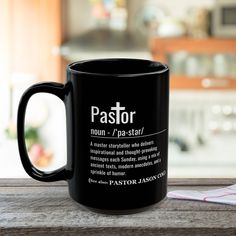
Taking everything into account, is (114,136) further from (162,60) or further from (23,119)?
(162,60)

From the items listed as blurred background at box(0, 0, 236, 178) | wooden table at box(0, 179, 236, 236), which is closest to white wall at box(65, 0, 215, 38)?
blurred background at box(0, 0, 236, 178)

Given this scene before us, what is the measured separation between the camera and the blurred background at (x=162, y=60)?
3.34 metres

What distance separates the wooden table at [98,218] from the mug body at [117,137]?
15 mm

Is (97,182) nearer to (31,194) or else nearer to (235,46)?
(31,194)

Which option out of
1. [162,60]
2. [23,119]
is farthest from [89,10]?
[23,119]

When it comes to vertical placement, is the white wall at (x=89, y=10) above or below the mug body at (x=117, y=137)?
above

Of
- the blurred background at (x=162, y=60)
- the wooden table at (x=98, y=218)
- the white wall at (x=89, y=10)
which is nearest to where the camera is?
the wooden table at (x=98, y=218)

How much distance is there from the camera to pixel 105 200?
54 centimetres

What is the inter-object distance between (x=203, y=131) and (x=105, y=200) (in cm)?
290

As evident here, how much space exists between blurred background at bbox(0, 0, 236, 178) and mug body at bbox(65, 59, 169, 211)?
2.63 meters

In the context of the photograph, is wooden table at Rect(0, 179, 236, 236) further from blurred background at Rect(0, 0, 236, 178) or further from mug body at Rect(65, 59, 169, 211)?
blurred background at Rect(0, 0, 236, 178)

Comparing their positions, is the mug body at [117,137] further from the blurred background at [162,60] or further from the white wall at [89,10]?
the white wall at [89,10]

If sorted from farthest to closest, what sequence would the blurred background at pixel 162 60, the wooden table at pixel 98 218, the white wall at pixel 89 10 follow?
the white wall at pixel 89 10 → the blurred background at pixel 162 60 → the wooden table at pixel 98 218

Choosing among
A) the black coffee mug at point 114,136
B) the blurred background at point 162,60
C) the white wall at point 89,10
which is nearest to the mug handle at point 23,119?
the black coffee mug at point 114,136
